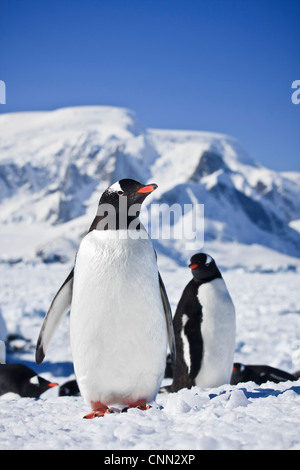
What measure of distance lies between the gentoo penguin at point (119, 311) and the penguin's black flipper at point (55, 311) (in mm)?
179

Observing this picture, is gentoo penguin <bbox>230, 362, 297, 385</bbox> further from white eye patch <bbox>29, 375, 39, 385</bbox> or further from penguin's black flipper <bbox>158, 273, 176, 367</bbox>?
penguin's black flipper <bbox>158, 273, 176, 367</bbox>

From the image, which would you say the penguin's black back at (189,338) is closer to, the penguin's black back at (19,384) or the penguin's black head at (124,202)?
the penguin's black back at (19,384)

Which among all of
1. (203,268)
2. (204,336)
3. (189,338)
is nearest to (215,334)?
(204,336)

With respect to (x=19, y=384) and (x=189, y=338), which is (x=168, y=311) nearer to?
(x=189, y=338)

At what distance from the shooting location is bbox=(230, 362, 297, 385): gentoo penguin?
435cm

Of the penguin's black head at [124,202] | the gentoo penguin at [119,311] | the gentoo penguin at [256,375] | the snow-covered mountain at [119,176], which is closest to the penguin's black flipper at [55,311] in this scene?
the gentoo penguin at [119,311]

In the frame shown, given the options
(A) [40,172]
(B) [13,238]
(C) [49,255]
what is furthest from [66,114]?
(C) [49,255]

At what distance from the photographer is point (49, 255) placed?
47.7m

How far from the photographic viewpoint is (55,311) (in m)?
2.65

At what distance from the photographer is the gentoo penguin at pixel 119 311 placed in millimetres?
2307

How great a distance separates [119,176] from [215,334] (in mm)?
128918

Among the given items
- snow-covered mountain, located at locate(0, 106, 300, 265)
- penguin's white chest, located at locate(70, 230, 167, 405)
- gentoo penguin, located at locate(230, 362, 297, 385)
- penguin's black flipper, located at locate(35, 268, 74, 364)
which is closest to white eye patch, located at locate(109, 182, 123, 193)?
penguin's white chest, located at locate(70, 230, 167, 405)
